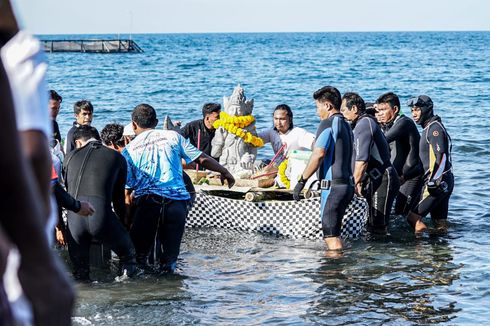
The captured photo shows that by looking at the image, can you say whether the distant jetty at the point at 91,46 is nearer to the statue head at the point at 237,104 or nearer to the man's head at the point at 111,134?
the statue head at the point at 237,104

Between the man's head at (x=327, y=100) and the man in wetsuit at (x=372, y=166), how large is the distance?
0.74 meters

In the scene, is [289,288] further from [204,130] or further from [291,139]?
[204,130]

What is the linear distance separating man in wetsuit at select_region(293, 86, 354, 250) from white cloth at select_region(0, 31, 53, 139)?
699 centimetres

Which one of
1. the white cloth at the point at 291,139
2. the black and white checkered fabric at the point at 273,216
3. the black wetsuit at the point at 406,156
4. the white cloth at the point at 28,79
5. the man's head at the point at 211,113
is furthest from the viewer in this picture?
the man's head at the point at 211,113

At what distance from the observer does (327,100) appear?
9.07 meters

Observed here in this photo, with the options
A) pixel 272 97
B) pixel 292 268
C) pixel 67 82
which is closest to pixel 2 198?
pixel 292 268

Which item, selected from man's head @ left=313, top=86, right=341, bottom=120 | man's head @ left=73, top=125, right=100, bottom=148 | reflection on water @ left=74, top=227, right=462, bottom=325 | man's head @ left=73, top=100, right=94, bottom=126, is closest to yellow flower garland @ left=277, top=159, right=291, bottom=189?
reflection on water @ left=74, top=227, right=462, bottom=325

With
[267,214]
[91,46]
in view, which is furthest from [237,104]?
[91,46]

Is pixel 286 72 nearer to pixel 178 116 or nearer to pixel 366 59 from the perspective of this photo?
pixel 366 59

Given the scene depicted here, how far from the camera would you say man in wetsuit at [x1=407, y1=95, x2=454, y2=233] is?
10.4 m

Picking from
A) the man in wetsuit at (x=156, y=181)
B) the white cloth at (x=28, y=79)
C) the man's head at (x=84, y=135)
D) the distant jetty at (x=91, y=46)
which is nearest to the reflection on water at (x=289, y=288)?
the man in wetsuit at (x=156, y=181)

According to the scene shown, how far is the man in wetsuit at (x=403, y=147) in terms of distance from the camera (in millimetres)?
10562

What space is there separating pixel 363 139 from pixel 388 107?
1.23 m

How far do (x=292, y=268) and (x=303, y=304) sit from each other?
1299 millimetres
